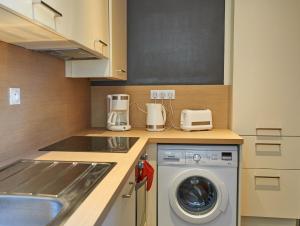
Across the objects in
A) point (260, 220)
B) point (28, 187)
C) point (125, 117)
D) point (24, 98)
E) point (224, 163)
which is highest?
point (24, 98)

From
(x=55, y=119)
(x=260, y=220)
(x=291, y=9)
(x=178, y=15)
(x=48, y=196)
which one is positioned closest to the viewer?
(x=48, y=196)

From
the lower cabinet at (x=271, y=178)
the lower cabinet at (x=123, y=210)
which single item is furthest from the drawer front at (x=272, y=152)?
the lower cabinet at (x=123, y=210)

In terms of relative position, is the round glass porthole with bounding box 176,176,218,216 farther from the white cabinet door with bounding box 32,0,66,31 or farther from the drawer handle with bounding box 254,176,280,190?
the white cabinet door with bounding box 32,0,66,31

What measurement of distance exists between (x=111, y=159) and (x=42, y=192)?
472 mm

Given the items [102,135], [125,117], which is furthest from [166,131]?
[102,135]

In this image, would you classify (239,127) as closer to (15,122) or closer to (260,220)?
(260,220)

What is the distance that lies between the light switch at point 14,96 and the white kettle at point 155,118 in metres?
1.15

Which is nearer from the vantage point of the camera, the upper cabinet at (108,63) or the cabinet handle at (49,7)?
the cabinet handle at (49,7)

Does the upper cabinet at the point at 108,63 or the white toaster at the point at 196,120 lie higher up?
the upper cabinet at the point at 108,63

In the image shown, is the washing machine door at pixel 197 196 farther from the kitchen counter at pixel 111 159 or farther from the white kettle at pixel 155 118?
the white kettle at pixel 155 118

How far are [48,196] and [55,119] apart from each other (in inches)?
41.2

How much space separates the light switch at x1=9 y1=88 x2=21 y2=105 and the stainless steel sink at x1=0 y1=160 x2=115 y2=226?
0.35m

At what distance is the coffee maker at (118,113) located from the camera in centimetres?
238

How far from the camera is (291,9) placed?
2189mm
